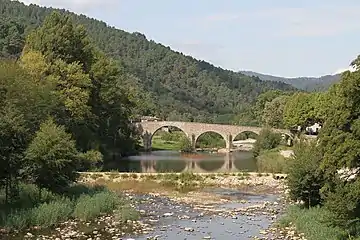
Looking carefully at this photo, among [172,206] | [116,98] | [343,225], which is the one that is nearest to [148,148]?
[116,98]

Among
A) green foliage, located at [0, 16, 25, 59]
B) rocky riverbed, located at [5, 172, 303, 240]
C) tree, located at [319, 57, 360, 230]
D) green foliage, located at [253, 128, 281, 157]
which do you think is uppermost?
green foliage, located at [0, 16, 25, 59]

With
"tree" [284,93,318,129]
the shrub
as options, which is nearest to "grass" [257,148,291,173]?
"tree" [284,93,318,129]

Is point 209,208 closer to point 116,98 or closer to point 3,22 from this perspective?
point 116,98

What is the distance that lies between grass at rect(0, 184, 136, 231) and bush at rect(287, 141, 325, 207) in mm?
8263

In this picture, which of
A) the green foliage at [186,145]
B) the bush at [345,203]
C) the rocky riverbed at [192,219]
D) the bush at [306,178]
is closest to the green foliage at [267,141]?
the green foliage at [186,145]

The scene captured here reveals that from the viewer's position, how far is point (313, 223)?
84.4ft

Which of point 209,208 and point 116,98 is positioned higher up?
point 116,98

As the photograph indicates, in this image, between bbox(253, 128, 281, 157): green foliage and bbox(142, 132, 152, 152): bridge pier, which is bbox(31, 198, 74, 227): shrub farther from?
bbox(142, 132, 152, 152): bridge pier

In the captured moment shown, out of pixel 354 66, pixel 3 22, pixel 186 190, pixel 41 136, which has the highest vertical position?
pixel 3 22

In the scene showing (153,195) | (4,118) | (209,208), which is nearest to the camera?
(4,118)

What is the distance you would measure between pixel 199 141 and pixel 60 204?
86.3m

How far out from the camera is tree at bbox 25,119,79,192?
2831 cm

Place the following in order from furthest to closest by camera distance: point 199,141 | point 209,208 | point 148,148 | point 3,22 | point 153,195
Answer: point 3,22
point 199,141
point 148,148
point 153,195
point 209,208

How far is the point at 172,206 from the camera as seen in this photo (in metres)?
36.2
